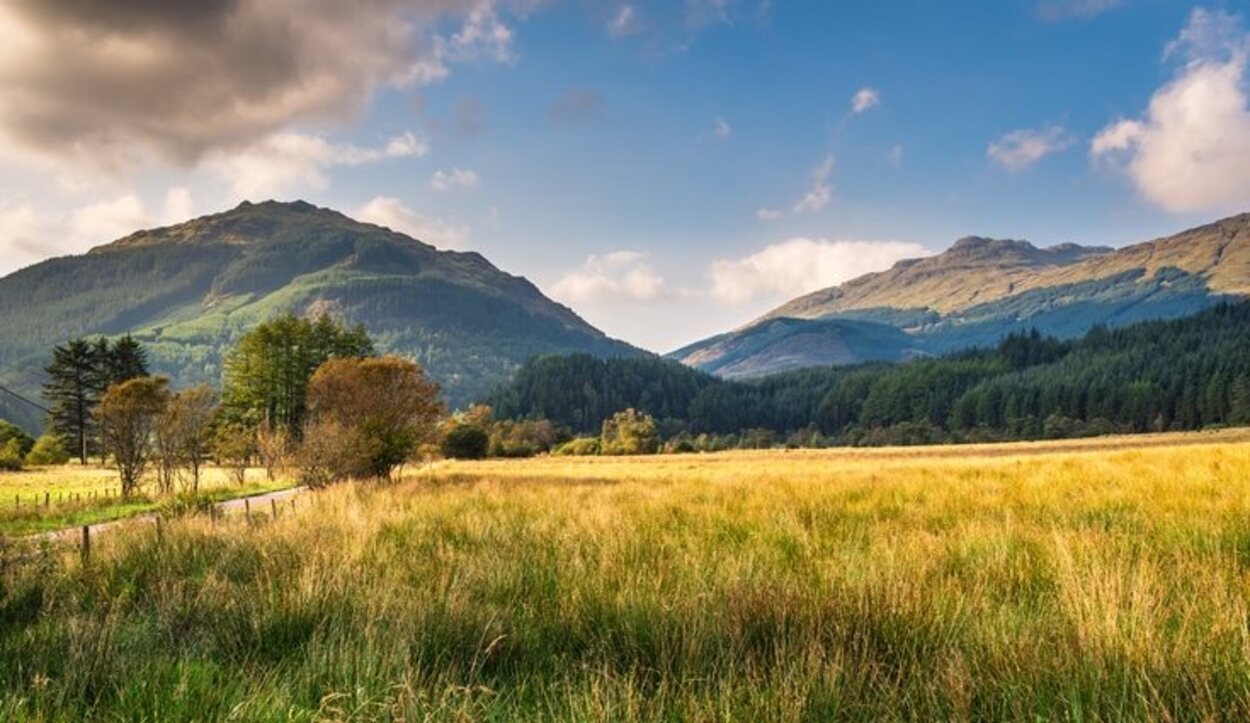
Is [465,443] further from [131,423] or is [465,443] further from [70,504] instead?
[70,504]

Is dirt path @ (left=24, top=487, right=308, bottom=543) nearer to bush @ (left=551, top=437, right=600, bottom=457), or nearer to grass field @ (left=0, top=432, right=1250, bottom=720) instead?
grass field @ (left=0, top=432, right=1250, bottom=720)

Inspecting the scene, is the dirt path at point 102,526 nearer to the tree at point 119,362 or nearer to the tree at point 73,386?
the tree at point 119,362

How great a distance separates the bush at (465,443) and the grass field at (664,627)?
221ft

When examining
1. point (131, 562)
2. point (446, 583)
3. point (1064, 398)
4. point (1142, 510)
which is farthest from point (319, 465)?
point (1064, 398)

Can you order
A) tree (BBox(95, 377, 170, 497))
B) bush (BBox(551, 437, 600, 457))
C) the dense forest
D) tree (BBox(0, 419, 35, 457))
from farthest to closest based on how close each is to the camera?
the dense forest, bush (BBox(551, 437, 600, 457)), tree (BBox(0, 419, 35, 457)), tree (BBox(95, 377, 170, 497))

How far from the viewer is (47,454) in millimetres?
61469

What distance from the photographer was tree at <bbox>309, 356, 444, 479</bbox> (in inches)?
1141

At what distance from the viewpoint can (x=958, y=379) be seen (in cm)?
16600

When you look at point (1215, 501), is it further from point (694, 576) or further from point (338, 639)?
point (338, 639)

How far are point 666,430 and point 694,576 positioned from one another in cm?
15682

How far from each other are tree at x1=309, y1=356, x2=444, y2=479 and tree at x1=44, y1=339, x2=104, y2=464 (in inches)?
2051

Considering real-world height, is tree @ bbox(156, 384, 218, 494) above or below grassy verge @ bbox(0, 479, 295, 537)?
above

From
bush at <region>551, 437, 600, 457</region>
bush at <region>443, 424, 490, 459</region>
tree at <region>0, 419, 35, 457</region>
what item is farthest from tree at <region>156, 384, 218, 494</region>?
bush at <region>551, 437, 600, 457</region>

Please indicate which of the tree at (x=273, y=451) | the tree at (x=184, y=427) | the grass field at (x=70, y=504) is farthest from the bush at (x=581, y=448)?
the tree at (x=184, y=427)
